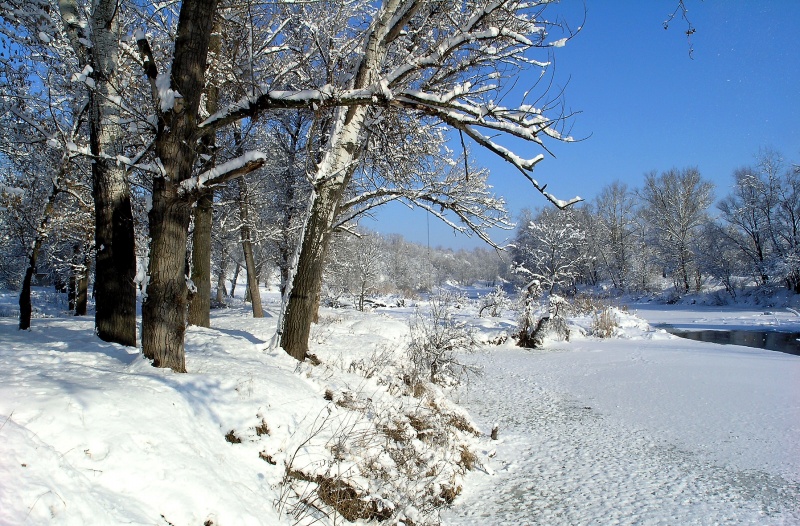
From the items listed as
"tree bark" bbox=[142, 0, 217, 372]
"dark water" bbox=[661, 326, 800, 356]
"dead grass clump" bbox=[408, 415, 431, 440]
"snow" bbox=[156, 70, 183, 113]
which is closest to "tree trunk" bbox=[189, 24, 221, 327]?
"tree bark" bbox=[142, 0, 217, 372]

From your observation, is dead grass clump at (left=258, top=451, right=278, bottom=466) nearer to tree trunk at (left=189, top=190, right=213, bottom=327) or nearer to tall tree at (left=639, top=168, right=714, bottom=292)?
tree trunk at (left=189, top=190, right=213, bottom=327)

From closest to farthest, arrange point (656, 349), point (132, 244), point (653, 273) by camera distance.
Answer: point (132, 244) < point (656, 349) < point (653, 273)

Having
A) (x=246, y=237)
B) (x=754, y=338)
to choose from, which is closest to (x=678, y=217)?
(x=754, y=338)

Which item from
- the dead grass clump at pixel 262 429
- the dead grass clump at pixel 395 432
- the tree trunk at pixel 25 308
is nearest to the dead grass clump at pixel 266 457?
the dead grass clump at pixel 262 429

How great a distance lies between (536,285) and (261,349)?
41.3 ft

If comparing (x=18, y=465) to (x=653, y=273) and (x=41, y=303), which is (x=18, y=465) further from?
(x=653, y=273)

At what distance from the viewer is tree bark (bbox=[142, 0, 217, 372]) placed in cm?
349

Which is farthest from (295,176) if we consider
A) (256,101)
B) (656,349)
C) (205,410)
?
(656,349)

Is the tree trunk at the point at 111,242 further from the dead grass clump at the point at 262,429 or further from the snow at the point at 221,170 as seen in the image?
the dead grass clump at the point at 262,429

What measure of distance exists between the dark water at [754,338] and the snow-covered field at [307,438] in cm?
968

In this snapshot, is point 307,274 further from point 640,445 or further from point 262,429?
point 640,445

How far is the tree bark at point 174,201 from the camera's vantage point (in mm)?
3486

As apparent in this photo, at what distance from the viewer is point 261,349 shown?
5473mm

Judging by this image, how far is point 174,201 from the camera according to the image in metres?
3.49
